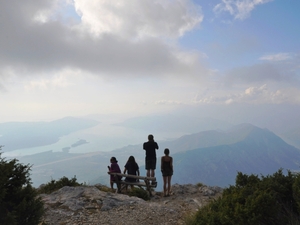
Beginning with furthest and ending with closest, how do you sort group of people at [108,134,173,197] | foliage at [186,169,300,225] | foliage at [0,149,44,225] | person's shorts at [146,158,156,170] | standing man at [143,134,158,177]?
person's shorts at [146,158,156,170] → standing man at [143,134,158,177] → group of people at [108,134,173,197] → foliage at [186,169,300,225] → foliage at [0,149,44,225]

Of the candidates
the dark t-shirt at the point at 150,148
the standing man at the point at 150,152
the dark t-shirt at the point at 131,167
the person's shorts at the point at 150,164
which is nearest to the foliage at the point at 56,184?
the dark t-shirt at the point at 131,167

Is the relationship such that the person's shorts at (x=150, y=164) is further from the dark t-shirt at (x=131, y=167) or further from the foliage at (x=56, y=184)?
the foliage at (x=56, y=184)

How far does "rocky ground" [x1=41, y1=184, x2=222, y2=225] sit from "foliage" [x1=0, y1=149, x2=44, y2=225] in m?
1.54

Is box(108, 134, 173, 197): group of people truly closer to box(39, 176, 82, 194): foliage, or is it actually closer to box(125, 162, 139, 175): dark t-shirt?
box(125, 162, 139, 175): dark t-shirt

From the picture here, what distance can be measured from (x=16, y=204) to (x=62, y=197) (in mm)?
4403

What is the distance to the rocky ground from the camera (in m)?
6.58

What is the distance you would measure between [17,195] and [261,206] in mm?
5402

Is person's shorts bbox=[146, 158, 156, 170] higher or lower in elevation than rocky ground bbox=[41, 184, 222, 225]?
higher

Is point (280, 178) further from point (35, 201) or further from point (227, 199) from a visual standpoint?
point (35, 201)

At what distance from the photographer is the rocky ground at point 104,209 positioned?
6578mm

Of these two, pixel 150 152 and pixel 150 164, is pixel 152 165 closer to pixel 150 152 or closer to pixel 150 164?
pixel 150 164

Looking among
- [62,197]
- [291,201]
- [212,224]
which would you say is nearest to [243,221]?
[212,224]

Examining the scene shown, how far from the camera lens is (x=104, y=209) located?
747cm

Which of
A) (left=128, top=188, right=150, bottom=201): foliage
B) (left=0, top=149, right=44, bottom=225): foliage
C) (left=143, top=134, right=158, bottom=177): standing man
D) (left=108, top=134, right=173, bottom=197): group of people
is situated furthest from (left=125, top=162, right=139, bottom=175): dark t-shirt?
(left=0, top=149, right=44, bottom=225): foliage
